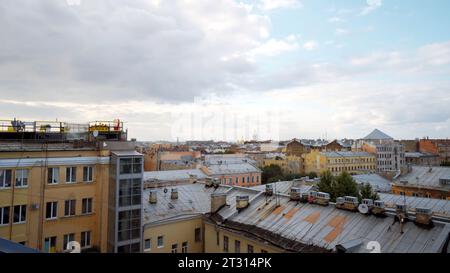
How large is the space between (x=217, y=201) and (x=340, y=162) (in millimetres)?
60214

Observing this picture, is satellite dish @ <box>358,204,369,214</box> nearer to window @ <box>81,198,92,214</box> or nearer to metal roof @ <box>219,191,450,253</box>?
metal roof @ <box>219,191,450,253</box>

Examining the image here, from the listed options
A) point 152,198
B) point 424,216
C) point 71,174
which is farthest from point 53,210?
point 424,216

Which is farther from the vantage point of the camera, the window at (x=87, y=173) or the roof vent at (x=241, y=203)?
the roof vent at (x=241, y=203)

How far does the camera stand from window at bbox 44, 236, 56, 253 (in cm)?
1653

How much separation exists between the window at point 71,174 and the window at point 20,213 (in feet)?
8.22

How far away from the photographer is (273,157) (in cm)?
8556

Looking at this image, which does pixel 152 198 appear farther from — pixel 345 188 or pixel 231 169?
pixel 231 169

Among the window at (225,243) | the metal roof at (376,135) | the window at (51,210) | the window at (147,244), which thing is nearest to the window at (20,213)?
the window at (51,210)

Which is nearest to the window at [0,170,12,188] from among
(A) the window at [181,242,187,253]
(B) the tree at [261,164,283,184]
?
(A) the window at [181,242,187,253]

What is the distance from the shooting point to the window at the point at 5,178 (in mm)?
15172

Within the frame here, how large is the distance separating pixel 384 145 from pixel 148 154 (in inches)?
2597

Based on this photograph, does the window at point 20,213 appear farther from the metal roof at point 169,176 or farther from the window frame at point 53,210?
the metal roof at point 169,176
